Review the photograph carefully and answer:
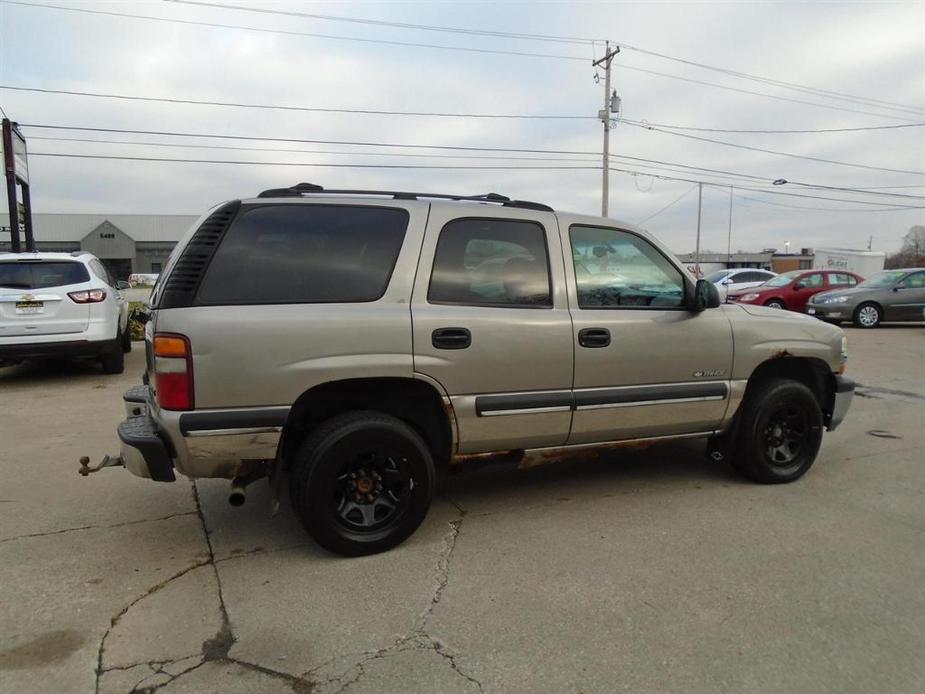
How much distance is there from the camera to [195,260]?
3199 mm

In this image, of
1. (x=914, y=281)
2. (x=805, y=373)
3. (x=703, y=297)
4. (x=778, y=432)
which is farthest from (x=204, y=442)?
(x=914, y=281)

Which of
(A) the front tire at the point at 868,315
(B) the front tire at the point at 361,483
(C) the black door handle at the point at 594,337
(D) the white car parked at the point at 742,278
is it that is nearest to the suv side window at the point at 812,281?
(A) the front tire at the point at 868,315

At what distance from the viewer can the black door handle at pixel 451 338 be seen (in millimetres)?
3441

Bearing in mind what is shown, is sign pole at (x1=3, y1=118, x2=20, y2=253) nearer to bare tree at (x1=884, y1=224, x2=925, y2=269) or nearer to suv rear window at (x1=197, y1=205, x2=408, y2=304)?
suv rear window at (x1=197, y1=205, x2=408, y2=304)

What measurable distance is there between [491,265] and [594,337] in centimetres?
76

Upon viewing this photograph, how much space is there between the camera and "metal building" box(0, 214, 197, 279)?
70.6 m

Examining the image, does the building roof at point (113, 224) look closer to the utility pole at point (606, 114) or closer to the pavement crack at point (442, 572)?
the utility pole at point (606, 114)

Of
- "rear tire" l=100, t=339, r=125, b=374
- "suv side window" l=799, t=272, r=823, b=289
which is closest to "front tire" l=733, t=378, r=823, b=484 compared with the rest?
"rear tire" l=100, t=339, r=125, b=374

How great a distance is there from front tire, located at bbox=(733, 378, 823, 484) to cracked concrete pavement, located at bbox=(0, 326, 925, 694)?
0.48ft

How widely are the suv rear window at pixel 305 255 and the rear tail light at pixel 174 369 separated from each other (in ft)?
0.82

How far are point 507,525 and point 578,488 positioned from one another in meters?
0.85

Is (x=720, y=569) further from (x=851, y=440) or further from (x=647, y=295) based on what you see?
(x=851, y=440)

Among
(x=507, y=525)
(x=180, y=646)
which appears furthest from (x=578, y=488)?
(x=180, y=646)

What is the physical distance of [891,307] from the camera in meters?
15.0
